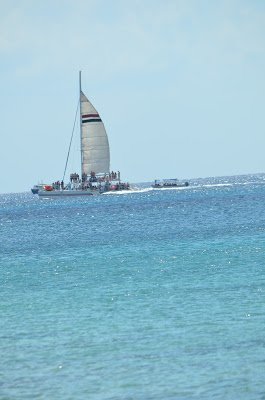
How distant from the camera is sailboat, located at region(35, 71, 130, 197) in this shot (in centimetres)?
16662

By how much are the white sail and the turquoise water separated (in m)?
106

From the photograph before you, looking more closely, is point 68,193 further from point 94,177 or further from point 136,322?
point 136,322

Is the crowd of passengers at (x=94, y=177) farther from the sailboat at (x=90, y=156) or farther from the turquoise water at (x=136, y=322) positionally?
the turquoise water at (x=136, y=322)

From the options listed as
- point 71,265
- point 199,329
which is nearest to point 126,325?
point 199,329

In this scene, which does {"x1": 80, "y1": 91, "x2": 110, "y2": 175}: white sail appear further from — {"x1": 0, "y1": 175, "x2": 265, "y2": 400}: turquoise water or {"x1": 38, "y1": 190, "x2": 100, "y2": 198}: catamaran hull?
{"x1": 0, "y1": 175, "x2": 265, "y2": 400}: turquoise water

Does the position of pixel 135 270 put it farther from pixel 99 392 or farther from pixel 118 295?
pixel 99 392

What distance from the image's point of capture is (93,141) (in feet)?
547

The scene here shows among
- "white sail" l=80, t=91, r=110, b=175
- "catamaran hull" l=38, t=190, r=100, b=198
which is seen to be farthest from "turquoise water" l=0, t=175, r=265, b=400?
"catamaran hull" l=38, t=190, r=100, b=198

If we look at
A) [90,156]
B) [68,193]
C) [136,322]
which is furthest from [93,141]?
[136,322]

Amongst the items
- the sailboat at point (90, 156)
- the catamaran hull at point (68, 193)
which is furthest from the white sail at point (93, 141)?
the catamaran hull at point (68, 193)

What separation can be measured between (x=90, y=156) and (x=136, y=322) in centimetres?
13679

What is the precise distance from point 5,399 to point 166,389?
12.5 ft

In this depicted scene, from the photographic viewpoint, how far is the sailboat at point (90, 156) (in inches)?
6560

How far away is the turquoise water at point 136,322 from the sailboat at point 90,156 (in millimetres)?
106148
